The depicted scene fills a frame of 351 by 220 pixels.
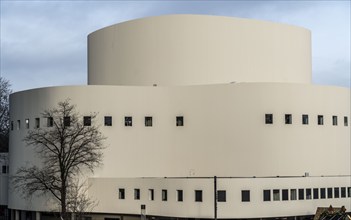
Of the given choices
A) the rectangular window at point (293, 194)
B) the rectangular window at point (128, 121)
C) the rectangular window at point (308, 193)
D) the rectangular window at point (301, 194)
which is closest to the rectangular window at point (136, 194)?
the rectangular window at point (128, 121)

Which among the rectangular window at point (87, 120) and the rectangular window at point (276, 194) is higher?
the rectangular window at point (87, 120)

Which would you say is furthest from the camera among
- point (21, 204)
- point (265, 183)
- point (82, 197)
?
point (21, 204)

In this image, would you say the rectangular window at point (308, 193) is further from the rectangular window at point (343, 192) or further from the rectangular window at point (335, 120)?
the rectangular window at point (335, 120)

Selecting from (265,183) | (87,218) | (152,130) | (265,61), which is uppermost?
(265,61)

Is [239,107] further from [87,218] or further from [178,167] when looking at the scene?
[87,218]

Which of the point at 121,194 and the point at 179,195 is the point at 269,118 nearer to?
the point at 179,195

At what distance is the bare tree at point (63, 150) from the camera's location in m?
43.8

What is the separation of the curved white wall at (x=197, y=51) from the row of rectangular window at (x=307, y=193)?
34.7ft

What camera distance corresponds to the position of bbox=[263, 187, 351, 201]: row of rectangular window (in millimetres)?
41844

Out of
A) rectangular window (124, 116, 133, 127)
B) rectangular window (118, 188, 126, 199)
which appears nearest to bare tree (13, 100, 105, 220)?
rectangular window (124, 116, 133, 127)

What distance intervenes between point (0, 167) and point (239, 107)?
79.8ft

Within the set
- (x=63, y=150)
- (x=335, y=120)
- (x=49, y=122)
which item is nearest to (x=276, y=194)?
(x=335, y=120)

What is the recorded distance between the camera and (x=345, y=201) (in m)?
Result: 45.6

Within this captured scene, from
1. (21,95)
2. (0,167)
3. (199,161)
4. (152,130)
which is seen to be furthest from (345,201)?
(0,167)
